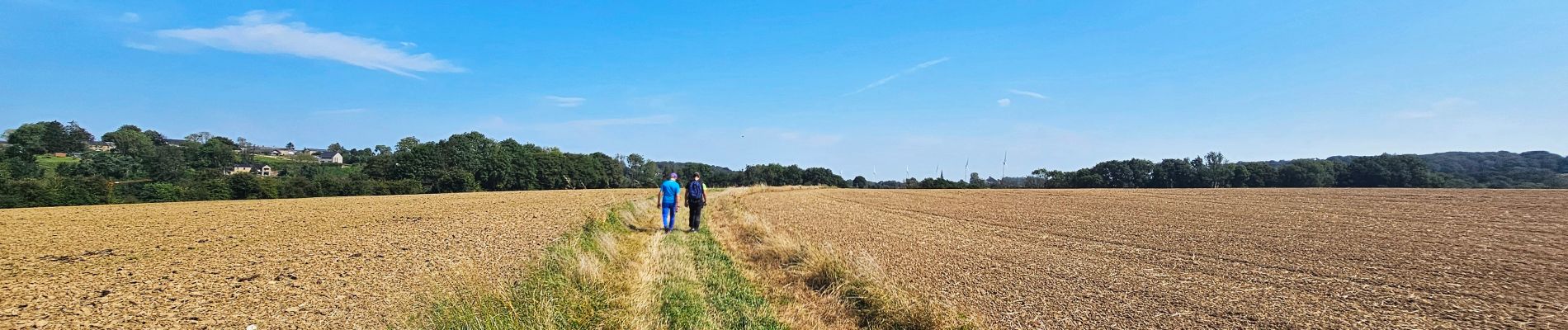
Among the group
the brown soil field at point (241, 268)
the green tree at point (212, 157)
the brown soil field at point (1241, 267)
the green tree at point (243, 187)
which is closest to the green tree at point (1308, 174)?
the brown soil field at point (1241, 267)

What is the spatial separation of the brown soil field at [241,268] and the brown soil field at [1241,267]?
20.1ft

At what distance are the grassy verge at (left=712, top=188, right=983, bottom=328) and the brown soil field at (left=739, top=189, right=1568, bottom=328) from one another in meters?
0.54

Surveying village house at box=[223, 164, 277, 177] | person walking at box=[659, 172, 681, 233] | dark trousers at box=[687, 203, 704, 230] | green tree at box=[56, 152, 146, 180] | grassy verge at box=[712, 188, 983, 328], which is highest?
village house at box=[223, 164, 277, 177]

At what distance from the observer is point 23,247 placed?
1002cm

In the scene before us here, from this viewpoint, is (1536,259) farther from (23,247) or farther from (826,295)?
(23,247)

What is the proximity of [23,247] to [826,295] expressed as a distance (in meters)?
14.0

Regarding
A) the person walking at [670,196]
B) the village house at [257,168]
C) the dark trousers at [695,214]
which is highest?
the village house at [257,168]

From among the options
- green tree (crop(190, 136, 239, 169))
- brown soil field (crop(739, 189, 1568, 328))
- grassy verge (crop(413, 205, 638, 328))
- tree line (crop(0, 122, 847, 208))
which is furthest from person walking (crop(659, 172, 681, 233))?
green tree (crop(190, 136, 239, 169))

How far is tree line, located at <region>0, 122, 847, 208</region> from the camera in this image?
33666mm

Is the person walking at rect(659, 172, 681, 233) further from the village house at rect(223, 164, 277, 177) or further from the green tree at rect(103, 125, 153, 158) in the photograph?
the village house at rect(223, 164, 277, 177)

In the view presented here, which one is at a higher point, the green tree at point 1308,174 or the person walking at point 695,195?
the green tree at point 1308,174

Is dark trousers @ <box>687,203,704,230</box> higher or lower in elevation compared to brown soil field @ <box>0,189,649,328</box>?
higher

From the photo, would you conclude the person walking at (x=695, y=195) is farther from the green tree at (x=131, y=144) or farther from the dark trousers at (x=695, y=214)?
the green tree at (x=131, y=144)

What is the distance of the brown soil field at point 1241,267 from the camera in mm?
5785
